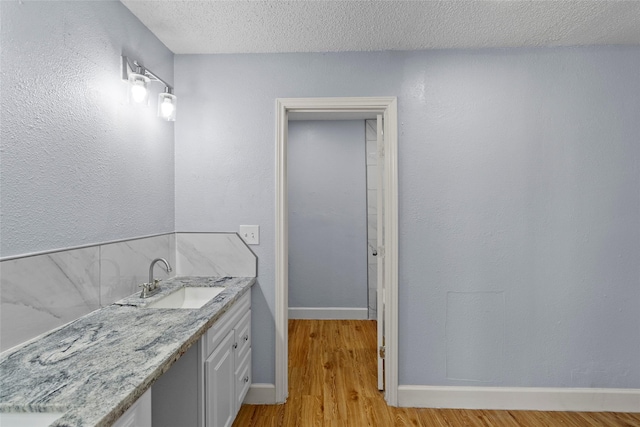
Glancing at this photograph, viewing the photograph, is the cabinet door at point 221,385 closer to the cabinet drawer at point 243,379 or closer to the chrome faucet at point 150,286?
the cabinet drawer at point 243,379

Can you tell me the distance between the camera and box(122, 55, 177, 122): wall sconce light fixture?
1.65 m

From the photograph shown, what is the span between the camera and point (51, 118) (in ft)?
4.17

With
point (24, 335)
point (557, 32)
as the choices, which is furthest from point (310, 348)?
point (557, 32)

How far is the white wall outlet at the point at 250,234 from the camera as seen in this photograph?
7.22 feet

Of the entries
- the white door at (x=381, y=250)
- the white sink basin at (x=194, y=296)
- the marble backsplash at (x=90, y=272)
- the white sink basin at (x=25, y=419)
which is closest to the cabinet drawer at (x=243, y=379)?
the white sink basin at (x=194, y=296)

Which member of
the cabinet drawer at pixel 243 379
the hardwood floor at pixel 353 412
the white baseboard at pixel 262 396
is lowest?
the hardwood floor at pixel 353 412

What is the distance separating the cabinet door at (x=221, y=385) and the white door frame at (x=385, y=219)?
19.5 inches

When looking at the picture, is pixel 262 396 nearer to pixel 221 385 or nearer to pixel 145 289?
pixel 221 385

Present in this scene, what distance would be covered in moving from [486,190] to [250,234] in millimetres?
1613

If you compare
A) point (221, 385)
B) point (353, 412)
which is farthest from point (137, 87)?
point (353, 412)

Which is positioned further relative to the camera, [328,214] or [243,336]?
[328,214]

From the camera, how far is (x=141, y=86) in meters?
1.66

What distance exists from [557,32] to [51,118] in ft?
8.87

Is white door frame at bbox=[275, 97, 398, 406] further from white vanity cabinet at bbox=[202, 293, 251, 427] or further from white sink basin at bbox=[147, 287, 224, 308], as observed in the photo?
white sink basin at bbox=[147, 287, 224, 308]
